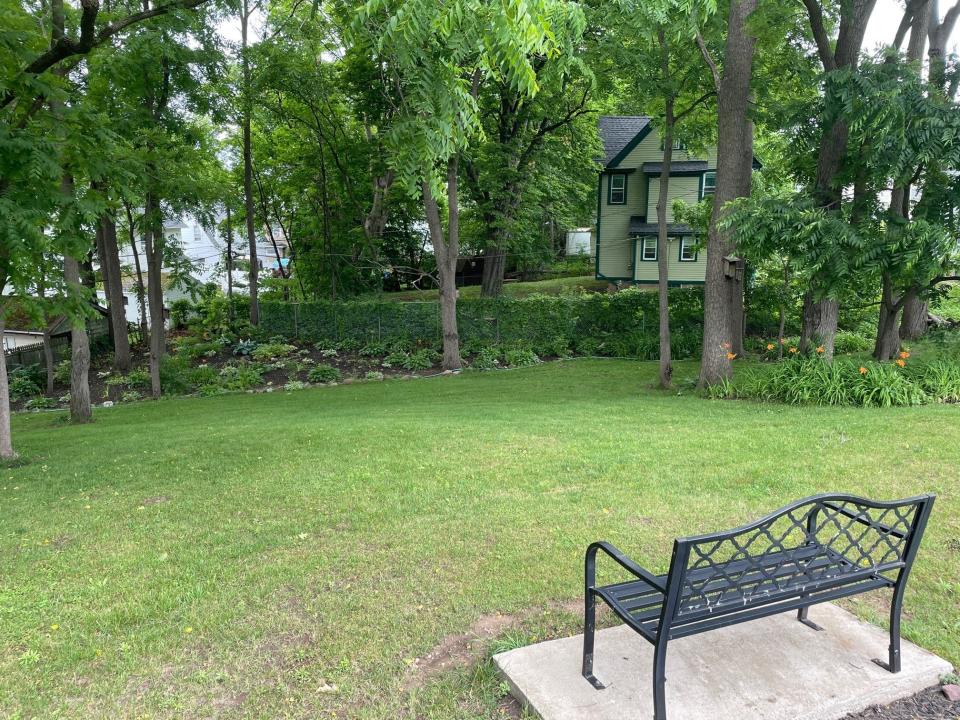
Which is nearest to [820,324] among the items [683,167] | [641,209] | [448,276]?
[448,276]

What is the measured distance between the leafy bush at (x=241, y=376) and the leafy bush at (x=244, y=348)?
142 centimetres

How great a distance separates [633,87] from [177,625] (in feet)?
37.7

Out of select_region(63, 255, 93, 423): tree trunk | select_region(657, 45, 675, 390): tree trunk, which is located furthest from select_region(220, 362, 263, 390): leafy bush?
select_region(657, 45, 675, 390): tree trunk

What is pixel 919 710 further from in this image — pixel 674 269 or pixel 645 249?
pixel 674 269

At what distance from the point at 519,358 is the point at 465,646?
1479 centimetres

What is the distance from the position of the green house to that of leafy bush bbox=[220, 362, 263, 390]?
15650 millimetres

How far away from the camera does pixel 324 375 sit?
56.7 feet

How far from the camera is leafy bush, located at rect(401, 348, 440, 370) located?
17844 mm

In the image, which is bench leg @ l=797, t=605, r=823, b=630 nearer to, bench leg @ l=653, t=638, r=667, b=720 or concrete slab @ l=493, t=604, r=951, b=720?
concrete slab @ l=493, t=604, r=951, b=720

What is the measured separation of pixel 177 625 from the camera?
3416mm

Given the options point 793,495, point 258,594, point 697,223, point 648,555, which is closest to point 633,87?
point 697,223

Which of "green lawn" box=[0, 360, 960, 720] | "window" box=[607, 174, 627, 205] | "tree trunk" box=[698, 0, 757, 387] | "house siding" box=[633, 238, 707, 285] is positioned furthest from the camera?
A: "window" box=[607, 174, 627, 205]

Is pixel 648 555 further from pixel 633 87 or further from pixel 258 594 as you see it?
pixel 633 87

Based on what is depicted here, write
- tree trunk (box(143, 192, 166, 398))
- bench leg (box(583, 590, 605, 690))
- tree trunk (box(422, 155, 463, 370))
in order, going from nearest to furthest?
bench leg (box(583, 590, 605, 690)), tree trunk (box(143, 192, 166, 398)), tree trunk (box(422, 155, 463, 370))
